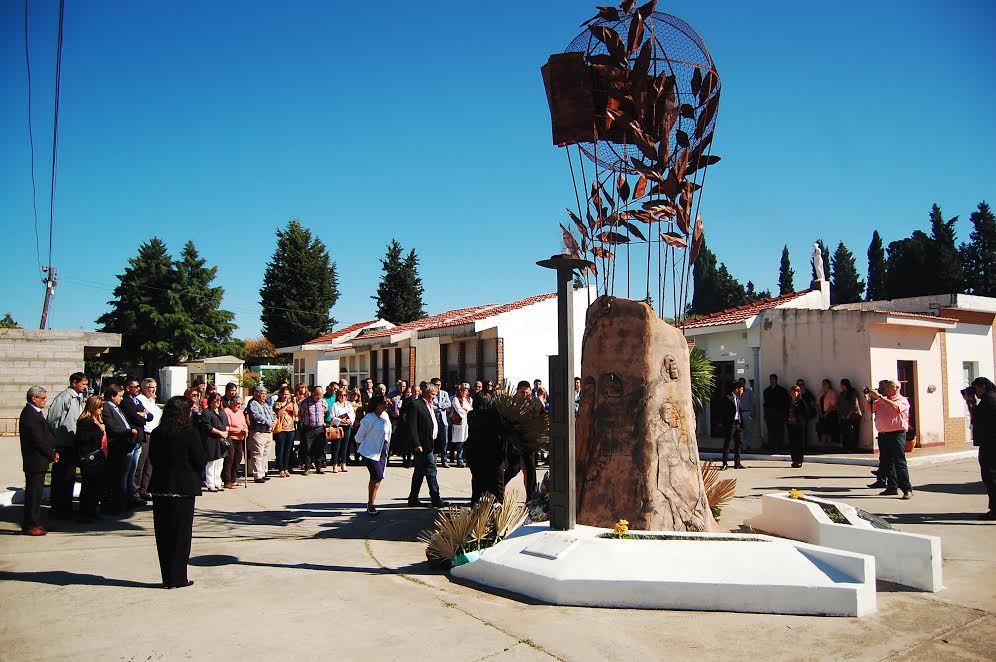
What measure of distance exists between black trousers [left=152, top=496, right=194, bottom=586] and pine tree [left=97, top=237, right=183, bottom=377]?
51.3 meters

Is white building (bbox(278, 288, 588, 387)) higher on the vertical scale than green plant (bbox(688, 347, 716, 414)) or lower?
higher

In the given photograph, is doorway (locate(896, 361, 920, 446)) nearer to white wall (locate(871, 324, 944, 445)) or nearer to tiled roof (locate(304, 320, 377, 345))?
white wall (locate(871, 324, 944, 445))

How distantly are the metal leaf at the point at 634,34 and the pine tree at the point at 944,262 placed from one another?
52.0 m

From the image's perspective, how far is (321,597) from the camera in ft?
18.7

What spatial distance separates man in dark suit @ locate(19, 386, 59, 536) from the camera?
795cm

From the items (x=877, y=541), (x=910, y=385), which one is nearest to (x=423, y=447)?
(x=877, y=541)

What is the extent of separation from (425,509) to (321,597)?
4333 mm

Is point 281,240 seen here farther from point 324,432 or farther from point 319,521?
point 319,521

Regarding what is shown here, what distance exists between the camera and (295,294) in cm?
5688

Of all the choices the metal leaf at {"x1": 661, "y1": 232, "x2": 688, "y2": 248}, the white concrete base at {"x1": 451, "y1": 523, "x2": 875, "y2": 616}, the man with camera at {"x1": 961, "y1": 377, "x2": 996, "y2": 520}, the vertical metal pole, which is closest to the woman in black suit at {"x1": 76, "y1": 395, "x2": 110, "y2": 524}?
the white concrete base at {"x1": 451, "y1": 523, "x2": 875, "y2": 616}

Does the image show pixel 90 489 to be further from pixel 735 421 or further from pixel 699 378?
pixel 735 421

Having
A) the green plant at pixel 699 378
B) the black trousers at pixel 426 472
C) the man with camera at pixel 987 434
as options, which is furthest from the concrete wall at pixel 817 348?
the black trousers at pixel 426 472

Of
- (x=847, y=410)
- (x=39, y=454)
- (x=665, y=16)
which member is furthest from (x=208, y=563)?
(x=847, y=410)

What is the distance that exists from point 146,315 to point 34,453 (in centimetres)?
4953
